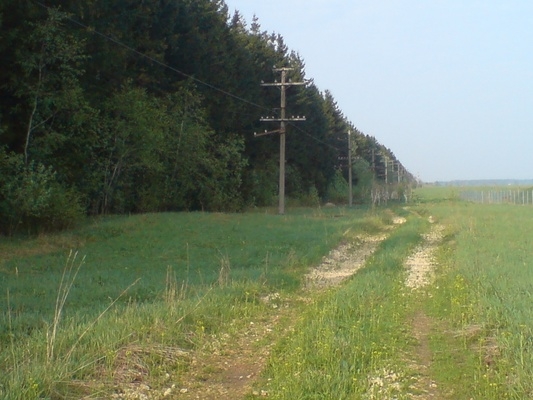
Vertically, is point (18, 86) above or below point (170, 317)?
above

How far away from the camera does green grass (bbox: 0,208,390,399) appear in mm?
7825

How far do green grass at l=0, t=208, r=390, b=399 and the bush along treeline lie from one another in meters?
3.12

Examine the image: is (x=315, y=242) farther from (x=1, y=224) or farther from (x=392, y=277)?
(x=1, y=224)

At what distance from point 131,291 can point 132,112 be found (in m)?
20.4

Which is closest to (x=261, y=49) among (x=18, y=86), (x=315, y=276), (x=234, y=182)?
(x=234, y=182)

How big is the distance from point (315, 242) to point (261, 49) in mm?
39682

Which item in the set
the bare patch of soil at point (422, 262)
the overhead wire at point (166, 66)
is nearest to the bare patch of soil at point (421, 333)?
the bare patch of soil at point (422, 262)

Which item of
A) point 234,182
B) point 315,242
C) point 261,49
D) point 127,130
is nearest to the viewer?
point 315,242

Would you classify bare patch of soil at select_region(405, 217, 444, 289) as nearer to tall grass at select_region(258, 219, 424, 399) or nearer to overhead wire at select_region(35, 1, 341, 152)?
tall grass at select_region(258, 219, 424, 399)

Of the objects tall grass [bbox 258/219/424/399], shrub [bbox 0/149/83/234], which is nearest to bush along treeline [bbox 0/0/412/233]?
shrub [bbox 0/149/83/234]

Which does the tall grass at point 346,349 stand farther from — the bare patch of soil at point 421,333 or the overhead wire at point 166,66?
the overhead wire at point 166,66

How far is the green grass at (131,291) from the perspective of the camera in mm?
7825

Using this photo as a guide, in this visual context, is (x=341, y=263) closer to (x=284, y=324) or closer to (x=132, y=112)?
(x=284, y=324)

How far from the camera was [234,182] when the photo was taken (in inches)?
1869
